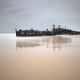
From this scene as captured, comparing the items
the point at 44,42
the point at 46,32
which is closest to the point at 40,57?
the point at 44,42

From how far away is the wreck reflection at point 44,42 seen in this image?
151 centimetres

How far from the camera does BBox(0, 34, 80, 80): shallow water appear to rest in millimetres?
1297

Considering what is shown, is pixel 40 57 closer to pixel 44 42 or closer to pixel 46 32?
pixel 44 42

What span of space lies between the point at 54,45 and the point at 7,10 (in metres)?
0.69

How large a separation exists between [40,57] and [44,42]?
20 cm

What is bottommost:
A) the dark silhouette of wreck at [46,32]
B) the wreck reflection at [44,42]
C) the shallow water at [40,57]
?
the shallow water at [40,57]

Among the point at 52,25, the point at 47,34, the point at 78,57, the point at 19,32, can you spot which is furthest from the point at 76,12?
the point at 19,32

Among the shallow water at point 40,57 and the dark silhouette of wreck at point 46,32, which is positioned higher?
the dark silhouette of wreck at point 46,32

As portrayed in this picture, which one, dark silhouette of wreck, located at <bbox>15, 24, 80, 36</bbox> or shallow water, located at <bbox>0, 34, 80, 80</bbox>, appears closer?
shallow water, located at <bbox>0, 34, 80, 80</bbox>

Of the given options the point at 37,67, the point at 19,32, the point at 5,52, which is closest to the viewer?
the point at 37,67

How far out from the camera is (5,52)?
4.83ft

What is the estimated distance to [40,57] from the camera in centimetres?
142

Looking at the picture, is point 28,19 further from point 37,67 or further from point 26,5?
point 37,67

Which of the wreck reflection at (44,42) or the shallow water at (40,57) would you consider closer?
the shallow water at (40,57)
